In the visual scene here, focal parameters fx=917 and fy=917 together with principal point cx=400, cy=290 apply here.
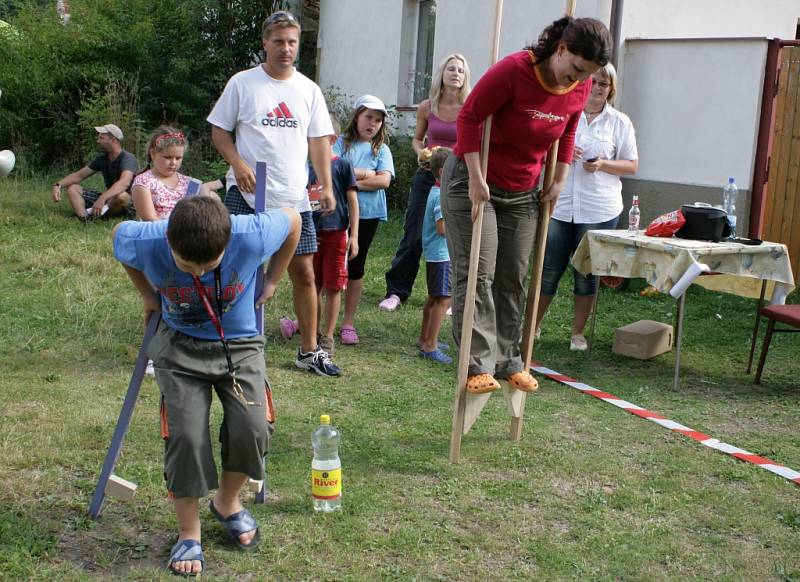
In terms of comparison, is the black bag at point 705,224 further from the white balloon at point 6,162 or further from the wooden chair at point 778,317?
the white balloon at point 6,162

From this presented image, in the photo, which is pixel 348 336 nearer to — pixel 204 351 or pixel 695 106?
pixel 204 351

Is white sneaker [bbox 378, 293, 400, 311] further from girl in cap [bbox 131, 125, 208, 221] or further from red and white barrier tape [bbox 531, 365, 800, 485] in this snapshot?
girl in cap [bbox 131, 125, 208, 221]

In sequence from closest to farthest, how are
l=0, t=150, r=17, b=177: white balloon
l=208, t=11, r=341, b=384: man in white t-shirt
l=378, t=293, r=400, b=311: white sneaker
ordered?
l=0, t=150, r=17, b=177: white balloon → l=208, t=11, r=341, b=384: man in white t-shirt → l=378, t=293, r=400, b=311: white sneaker

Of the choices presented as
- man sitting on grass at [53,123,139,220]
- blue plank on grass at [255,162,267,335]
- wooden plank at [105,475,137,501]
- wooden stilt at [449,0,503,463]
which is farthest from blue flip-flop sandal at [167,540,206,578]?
man sitting on grass at [53,123,139,220]

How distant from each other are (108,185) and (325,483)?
30.4 feet

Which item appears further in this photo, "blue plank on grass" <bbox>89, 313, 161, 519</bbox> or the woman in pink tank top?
the woman in pink tank top

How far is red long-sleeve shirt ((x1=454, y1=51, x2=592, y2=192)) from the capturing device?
4285mm

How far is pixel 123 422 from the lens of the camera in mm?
3695

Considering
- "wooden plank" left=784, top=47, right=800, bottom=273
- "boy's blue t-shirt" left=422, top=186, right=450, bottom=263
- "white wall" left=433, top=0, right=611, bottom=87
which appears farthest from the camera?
"white wall" left=433, top=0, right=611, bottom=87

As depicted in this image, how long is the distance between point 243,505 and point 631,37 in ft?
26.9

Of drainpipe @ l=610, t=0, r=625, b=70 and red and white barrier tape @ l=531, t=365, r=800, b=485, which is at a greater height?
drainpipe @ l=610, t=0, r=625, b=70

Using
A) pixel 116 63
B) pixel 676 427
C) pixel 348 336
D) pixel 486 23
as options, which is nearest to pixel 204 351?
pixel 676 427

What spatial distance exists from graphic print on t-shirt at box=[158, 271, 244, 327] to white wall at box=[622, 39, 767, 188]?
7615 millimetres

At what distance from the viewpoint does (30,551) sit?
3.45m
